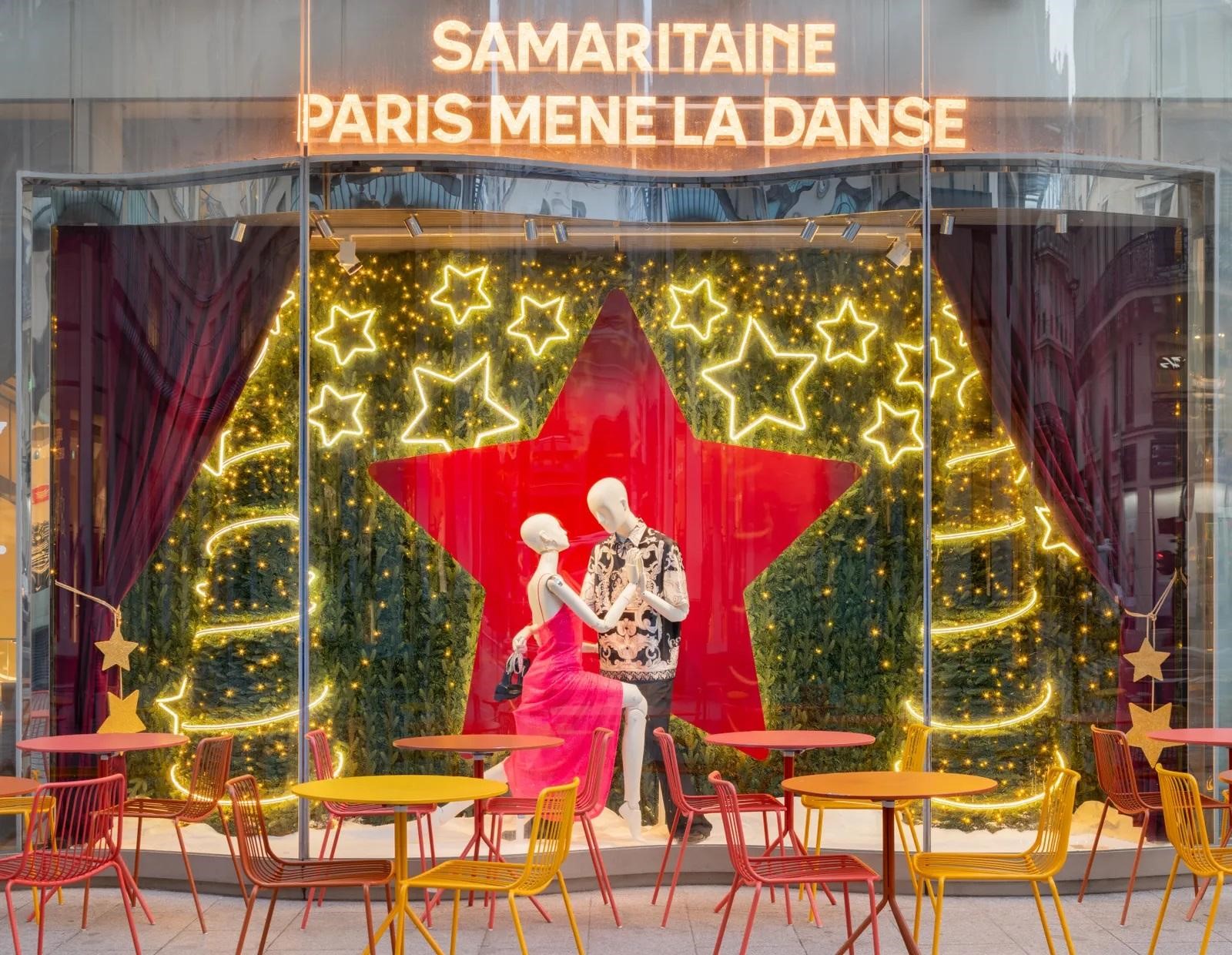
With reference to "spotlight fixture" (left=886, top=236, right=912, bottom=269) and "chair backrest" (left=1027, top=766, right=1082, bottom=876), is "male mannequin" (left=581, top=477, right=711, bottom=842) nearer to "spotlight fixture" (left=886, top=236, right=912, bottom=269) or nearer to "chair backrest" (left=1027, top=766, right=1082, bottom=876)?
"spotlight fixture" (left=886, top=236, right=912, bottom=269)

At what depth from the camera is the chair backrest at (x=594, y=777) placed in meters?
6.52

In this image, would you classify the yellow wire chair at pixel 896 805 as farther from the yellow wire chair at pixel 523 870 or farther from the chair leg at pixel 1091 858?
the yellow wire chair at pixel 523 870

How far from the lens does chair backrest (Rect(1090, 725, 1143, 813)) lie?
7.07 meters

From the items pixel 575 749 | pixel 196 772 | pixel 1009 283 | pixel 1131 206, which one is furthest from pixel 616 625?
pixel 1131 206

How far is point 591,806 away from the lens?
21.9 feet

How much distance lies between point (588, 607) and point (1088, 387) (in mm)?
2868

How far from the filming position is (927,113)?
7781mm

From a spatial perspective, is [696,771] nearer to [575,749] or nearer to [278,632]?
[575,749]

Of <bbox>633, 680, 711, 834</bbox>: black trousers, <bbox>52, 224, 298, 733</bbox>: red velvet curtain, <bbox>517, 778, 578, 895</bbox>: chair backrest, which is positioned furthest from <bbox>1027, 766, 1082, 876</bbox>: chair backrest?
<bbox>52, 224, 298, 733</bbox>: red velvet curtain

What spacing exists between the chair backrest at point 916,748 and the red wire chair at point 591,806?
1.48 meters

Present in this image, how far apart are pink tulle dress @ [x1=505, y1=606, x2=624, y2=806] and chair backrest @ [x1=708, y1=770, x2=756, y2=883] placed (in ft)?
6.95

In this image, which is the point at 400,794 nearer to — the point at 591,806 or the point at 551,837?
the point at 551,837

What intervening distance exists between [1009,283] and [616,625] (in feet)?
9.01

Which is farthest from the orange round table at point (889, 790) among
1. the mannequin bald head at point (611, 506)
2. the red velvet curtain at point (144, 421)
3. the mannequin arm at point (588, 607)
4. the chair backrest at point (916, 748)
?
the red velvet curtain at point (144, 421)
